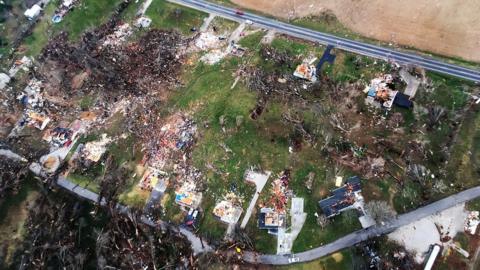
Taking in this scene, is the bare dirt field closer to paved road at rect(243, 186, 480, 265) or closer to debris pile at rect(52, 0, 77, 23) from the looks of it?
paved road at rect(243, 186, 480, 265)

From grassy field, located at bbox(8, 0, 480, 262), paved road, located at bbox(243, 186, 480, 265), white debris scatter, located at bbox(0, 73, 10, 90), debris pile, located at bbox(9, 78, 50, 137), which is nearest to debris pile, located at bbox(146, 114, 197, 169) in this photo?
grassy field, located at bbox(8, 0, 480, 262)

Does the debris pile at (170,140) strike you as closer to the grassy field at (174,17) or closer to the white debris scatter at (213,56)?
the white debris scatter at (213,56)

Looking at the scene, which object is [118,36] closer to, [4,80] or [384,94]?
[4,80]

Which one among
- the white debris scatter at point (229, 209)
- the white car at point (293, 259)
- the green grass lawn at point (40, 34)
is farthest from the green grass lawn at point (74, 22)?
the white car at point (293, 259)

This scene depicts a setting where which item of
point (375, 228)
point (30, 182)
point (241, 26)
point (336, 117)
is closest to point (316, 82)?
point (336, 117)

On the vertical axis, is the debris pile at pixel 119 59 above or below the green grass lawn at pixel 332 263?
above

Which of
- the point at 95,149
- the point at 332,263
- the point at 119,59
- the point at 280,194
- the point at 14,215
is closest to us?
the point at 332,263

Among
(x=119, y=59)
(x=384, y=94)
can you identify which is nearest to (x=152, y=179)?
(x=119, y=59)
